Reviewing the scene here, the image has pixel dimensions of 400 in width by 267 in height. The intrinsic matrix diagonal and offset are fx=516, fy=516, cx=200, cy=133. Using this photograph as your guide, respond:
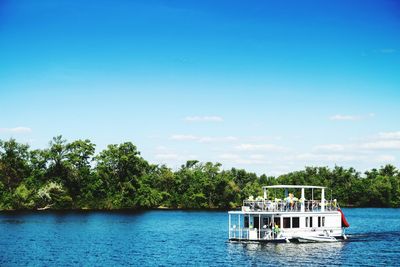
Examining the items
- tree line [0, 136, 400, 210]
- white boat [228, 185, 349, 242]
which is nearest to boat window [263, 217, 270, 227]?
white boat [228, 185, 349, 242]

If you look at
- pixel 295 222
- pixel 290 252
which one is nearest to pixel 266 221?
pixel 295 222

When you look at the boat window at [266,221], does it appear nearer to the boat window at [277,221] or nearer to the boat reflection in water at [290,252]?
the boat window at [277,221]

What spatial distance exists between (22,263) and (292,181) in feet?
396

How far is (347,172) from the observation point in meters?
168

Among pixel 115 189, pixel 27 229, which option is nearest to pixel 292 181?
pixel 115 189

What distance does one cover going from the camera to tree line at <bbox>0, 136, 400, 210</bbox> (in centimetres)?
12050

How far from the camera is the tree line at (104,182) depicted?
395 ft

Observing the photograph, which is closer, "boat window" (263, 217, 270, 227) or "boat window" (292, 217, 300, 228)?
"boat window" (263, 217, 270, 227)

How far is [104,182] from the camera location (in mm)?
130500

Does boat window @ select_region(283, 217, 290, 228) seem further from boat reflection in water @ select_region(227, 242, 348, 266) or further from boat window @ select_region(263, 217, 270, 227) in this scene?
boat reflection in water @ select_region(227, 242, 348, 266)

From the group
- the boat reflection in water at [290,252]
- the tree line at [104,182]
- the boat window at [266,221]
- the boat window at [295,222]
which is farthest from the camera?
the tree line at [104,182]

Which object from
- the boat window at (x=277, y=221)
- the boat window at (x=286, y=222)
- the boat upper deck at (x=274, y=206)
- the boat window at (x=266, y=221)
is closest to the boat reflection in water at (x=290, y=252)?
the boat window at (x=286, y=222)

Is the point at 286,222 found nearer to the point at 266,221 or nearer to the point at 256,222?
the point at 266,221

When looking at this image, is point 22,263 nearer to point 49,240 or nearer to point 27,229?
point 49,240
